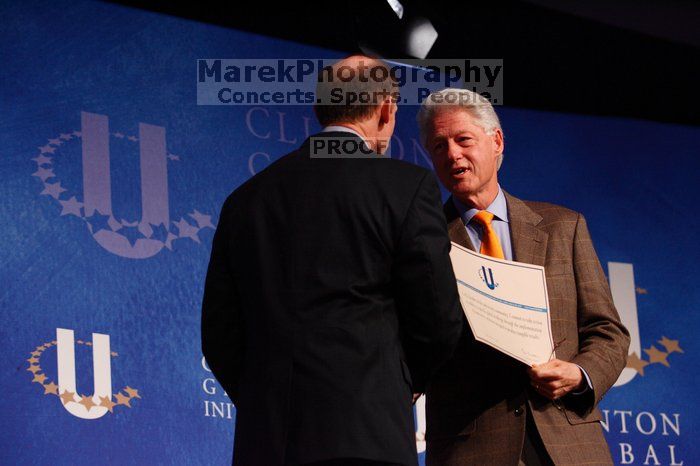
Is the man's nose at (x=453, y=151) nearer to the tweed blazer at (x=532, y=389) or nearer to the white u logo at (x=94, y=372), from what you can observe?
the tweed blazer at (x=532, y=389)

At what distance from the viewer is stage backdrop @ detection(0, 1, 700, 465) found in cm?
294

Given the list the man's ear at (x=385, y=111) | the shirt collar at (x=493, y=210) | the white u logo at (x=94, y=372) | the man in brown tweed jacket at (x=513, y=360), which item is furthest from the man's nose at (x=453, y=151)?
the white u logo at (x=94, y=372)

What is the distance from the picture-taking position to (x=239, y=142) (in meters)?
3.60

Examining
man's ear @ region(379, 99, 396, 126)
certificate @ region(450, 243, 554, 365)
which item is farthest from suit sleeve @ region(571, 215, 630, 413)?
man's ear @ region(379, 99, 396, 126)

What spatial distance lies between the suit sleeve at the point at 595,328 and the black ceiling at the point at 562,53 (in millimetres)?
1875

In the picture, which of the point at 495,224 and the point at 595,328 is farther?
the point at 495,224

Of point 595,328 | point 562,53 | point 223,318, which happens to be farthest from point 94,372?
point 562,53

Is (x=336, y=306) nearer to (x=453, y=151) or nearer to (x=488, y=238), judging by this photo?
(x=488, y=238)

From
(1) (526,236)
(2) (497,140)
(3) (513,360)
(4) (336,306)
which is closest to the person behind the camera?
(4) (336,306)

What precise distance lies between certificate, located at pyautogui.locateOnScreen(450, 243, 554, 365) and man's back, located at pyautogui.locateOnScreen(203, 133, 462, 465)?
1.00ft

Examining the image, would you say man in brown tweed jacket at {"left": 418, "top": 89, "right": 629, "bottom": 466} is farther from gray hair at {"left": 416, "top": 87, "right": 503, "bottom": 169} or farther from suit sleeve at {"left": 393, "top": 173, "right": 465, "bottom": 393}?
suit sleeve at {"left": 393, "top": 173, "right": 465, "bottom": 393}

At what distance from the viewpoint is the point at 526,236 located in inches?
97.7

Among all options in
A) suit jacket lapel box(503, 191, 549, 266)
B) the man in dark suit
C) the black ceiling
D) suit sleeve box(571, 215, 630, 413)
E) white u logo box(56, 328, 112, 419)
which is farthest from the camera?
the black ceiling

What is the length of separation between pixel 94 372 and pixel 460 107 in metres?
1.37
